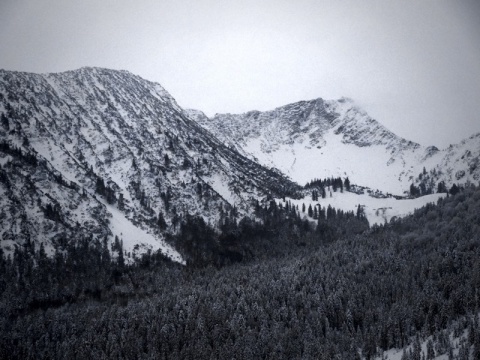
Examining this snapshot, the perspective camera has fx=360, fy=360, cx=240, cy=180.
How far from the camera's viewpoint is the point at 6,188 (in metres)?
184

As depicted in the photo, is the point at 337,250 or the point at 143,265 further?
the point at 143,265

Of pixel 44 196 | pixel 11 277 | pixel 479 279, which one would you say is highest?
pixel 44 196

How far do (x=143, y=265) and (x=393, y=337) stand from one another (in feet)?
412

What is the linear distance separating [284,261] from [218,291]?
48.3 metres

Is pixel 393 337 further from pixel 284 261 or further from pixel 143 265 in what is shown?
pixel 143 265

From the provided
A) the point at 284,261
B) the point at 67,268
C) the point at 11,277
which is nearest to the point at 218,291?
the point at 284,261

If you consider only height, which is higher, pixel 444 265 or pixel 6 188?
pixel 6 188

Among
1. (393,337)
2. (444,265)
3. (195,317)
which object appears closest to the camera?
(393,337)

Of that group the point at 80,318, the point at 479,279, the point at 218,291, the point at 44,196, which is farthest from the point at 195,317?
the point at 44,196

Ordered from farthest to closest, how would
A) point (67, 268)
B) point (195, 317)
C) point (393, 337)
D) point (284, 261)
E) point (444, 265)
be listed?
point (284, 261)
point (67, 268)
point (195, 317)
point (444, 265)
point (393, 337)

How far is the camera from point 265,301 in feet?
427

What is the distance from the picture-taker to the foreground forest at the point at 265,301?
96250mm

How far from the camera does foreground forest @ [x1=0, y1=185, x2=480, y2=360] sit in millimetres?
96250

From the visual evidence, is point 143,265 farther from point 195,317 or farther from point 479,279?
point 479,279
